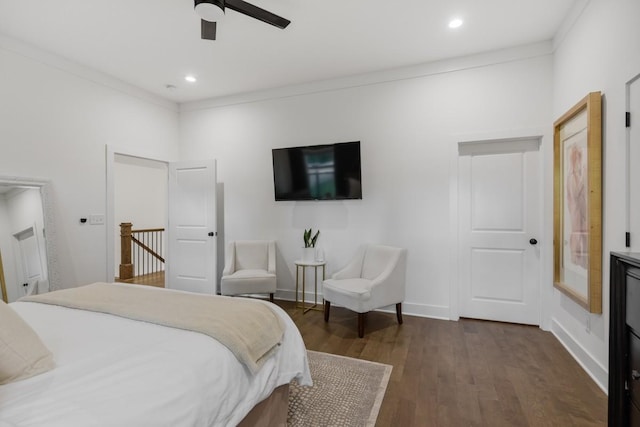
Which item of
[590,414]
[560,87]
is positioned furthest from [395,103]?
[590,414]

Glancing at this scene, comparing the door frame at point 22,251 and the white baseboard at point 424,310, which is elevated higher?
the door frame at point 22,251

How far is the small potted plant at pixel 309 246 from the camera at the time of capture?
3.75m

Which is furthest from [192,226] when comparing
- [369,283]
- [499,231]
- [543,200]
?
[543,200]

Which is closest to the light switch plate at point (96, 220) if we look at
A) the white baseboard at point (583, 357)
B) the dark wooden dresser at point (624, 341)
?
the dark wooden dresser at point (624, 341)

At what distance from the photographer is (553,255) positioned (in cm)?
303

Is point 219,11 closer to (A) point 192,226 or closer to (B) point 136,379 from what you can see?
(B) point 136,379

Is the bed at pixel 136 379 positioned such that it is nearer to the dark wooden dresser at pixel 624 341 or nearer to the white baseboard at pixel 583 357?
the dark wooden dresser at pixel 624 341

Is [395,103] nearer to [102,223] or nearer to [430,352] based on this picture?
[430,352]

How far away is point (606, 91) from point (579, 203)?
0.82 metres

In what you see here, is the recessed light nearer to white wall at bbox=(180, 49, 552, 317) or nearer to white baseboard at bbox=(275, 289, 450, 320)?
white wall at bbox=(180, 49, 552, 317)

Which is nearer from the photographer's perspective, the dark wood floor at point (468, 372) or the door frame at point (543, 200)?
the dark wood floor at point (468, 372)

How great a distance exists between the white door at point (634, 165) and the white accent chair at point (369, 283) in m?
1.80

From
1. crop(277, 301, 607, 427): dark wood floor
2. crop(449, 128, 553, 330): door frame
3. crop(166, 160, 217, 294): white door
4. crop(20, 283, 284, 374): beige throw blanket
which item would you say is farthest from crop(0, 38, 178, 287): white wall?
crop(449, 128, 553, 330): door frame

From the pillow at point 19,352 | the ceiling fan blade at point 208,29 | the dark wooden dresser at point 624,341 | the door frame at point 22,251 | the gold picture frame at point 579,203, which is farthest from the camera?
the door frame at point 22,251
